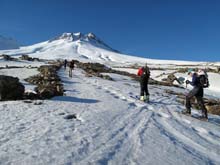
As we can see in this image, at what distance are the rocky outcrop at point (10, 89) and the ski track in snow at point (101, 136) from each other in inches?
55.9

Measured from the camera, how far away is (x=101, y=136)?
32.4 feet

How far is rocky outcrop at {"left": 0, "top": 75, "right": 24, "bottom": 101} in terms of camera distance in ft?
53.1

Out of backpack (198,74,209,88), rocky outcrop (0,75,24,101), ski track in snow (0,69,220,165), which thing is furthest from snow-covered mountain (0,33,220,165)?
backpack (198,74,209,88)

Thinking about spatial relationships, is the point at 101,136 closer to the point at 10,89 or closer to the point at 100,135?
the point at 100,135

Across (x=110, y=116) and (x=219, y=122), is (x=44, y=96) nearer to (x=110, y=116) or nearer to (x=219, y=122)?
(x=110, y=116)

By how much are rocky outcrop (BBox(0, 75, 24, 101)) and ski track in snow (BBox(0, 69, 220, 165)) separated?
4.66 feet

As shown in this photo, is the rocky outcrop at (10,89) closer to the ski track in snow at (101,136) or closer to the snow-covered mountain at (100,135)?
the snow-covered mountain at (100,135)

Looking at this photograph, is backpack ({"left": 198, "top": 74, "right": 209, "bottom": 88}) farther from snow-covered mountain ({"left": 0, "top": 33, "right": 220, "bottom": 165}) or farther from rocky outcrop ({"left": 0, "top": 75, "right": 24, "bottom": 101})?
rocky outcrop ({"left": 0, "top": 75, "right": 24, "bottom": 101})

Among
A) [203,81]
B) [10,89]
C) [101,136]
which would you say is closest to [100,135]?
[101,136]

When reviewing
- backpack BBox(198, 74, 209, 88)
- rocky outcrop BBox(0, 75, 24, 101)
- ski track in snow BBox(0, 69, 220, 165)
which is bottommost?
ski track in snow BBox(0, 69, 220, 165)

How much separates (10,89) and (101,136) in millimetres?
8341

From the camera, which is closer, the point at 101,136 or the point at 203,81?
the point at 101,136

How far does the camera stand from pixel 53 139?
9.15m

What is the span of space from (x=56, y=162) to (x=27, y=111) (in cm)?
620
